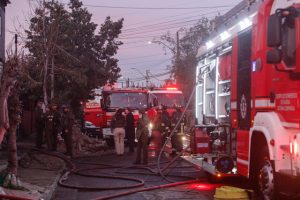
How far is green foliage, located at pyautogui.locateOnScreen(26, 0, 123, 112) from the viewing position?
98.7 ft

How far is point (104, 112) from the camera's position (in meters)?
24.8

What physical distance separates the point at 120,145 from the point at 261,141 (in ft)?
41.1

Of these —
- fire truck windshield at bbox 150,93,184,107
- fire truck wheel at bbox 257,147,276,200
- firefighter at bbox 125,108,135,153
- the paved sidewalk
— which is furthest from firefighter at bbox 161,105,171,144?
fire truck wheel at bbox 257,147,276,200

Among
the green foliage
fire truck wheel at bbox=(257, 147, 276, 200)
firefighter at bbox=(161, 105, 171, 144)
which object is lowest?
fire truck wheel at bbox=(257, 147, 276, 200)

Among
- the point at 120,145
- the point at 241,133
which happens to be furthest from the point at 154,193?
the point at 120,145

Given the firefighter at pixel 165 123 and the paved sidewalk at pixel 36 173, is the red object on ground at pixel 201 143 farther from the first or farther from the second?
Result: the firefighter at pixel 165 123

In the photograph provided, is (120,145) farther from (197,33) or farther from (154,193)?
(197,33)

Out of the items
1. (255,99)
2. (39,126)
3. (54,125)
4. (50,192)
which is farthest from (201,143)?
(39,126)

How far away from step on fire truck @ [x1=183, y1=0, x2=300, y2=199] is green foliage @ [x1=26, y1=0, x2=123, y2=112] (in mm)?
17996

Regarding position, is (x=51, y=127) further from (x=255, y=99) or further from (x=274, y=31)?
(x=274, y=31)

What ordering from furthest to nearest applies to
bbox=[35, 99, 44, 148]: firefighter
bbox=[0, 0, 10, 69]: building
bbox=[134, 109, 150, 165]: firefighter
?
bbox=[0, 0, 10, 69]: building
bbox=[35, 99, 44, 148]: firefighter
bbox=[134, 109, 150, 165]: firefighter

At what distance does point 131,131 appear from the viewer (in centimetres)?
2277

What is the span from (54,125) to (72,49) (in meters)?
16.3

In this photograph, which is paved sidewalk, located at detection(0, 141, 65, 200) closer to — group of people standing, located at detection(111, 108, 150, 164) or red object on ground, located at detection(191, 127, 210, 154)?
group of people standing, located at detection(111, 108, 150, 164)
